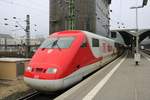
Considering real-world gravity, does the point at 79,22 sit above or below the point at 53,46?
above

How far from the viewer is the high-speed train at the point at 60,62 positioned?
10008mm

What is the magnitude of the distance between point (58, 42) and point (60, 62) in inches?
83.0

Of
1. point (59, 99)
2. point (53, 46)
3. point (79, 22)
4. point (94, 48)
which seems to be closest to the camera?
point (59, 99)

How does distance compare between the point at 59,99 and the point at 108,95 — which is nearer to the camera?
the point at 59,99

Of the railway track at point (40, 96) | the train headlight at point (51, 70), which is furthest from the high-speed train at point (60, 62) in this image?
the railway track at point (40, 96)

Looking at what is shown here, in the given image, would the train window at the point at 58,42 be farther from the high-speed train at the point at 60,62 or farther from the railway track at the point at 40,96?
the railway track at the point at 40,96

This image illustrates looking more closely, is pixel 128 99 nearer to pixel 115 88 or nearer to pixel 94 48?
pixel 115 88

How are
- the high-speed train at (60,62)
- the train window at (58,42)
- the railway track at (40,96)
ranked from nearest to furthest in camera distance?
the high-speed train at (60,62)
the railway track at (40,96)
the train window at (58,42)

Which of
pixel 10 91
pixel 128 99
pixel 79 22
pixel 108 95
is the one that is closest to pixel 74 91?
pixel 108 95

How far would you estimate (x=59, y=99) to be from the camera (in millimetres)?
7531

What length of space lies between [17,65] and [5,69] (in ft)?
2.98

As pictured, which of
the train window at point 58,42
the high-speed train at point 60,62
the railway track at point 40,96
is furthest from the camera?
the train window at point 58,42

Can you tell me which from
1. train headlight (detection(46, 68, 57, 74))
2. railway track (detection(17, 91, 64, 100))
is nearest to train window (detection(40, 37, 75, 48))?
train headlight (detection(46, 68, 57, 74))

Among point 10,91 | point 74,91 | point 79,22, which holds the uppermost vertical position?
point 79,22
